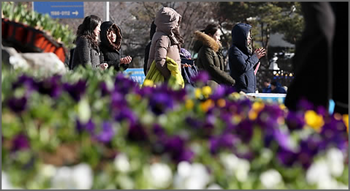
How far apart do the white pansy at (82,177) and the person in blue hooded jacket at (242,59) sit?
5.52m

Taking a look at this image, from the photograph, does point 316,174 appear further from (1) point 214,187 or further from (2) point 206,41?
(2) point 206,41

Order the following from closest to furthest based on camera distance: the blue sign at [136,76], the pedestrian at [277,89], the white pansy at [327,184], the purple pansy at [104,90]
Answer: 1. the white pansy at [327,184]
2. the purple pansy at [104,90]
3. the blue sign at [136,76]
4. the pedestrian at [277,89]

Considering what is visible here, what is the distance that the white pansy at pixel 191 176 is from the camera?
94.6 inches

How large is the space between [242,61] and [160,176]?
5.50 meters

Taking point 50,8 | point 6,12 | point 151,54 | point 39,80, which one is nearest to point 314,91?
point 39,80

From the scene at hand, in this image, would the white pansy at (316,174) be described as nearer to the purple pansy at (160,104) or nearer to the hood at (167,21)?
the purple pansy at (160,104)

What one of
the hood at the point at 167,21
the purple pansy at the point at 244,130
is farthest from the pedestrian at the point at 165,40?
the purple pansy at the point at 244,130

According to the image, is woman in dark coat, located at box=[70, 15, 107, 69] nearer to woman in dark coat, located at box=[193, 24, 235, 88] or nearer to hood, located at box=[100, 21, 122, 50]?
hood, located at box=[100, 21, 122, 50]

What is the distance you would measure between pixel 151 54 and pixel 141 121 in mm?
4001

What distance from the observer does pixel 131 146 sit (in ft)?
8.43

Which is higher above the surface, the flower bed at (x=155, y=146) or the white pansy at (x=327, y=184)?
the flower bed at (x=155, y=146)

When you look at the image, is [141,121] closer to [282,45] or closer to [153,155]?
[153,155]

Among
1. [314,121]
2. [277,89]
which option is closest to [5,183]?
[314,121]

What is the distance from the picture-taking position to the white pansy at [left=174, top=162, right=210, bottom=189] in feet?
7.88
